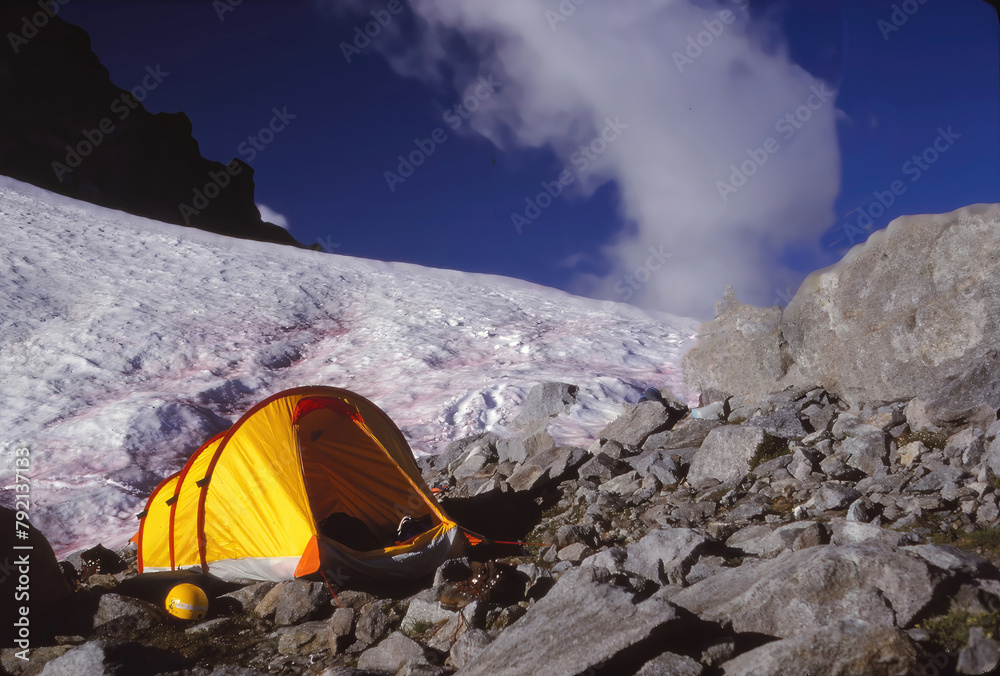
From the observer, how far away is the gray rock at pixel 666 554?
170 inches

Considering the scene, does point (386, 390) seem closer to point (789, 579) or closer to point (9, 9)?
point (789, 579)

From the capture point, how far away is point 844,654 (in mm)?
2562

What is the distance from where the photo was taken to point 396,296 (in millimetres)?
21625

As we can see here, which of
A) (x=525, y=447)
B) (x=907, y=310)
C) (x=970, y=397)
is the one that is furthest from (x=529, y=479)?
(x=907, y=310)

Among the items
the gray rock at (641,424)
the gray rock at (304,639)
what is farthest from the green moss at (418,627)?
the gray rock at (641,424)

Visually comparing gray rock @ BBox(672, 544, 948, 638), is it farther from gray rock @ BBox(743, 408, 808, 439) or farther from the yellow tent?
the yellow tent

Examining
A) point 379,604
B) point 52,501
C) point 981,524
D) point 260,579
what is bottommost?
point 52,501

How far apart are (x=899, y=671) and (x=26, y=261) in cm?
2377

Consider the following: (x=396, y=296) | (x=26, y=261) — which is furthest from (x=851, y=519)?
(x=26, y=261)

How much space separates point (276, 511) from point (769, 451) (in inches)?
221

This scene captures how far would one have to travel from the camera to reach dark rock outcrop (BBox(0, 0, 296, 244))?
46938mm

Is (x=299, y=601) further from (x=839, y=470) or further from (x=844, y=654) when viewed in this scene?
(x=839, y=470)

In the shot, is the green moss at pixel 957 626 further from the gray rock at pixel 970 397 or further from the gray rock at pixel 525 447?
the gray rock at pixel 525 447

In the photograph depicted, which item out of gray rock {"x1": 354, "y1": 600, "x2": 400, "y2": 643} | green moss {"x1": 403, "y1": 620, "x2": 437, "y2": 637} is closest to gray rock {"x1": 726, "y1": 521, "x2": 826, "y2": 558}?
green moss {"x1": 403, "y1": 620, "x2": 437, "y2": 637}
